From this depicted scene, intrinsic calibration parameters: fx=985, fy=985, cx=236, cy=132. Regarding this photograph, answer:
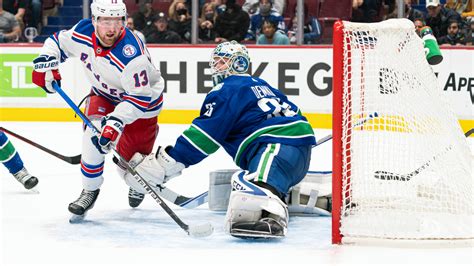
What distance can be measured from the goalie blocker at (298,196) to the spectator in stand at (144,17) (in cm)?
448

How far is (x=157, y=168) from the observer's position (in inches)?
157

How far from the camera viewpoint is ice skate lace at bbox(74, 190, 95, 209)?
404 cm

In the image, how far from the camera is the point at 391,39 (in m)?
3.73

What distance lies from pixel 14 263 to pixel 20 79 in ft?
17.5

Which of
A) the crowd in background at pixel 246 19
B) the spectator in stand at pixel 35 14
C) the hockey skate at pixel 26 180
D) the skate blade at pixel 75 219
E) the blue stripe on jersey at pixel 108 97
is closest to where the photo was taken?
the skate blade at pixel 75 219

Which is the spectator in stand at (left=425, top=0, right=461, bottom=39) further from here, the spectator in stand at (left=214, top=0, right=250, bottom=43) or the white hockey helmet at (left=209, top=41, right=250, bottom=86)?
the white hockey helmet at (left=209, top=41, right=250, bottom=86)

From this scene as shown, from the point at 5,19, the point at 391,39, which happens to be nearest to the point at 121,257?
the point at 391,39

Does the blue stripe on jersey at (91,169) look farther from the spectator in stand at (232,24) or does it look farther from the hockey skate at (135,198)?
the spectator in stand at (232,24)

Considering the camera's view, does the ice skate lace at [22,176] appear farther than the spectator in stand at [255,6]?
No

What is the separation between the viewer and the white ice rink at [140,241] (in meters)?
3.28

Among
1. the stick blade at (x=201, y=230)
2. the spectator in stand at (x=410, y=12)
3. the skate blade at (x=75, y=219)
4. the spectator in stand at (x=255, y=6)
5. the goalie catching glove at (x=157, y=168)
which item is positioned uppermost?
the goalie catching glove at (x=157, y=168)

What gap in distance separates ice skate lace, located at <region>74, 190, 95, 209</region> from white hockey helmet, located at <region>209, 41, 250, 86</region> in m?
0.72

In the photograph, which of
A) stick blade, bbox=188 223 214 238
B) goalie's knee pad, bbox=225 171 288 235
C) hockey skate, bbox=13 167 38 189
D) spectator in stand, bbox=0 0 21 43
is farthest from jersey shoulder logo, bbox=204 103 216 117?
spectator in stand, bbox=0 0 21 43

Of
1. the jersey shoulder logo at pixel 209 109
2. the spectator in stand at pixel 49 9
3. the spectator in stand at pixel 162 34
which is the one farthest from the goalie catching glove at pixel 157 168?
the spectator in stand at pixel 49 9
